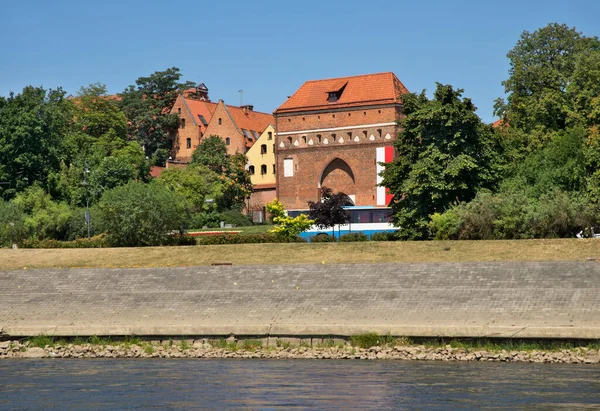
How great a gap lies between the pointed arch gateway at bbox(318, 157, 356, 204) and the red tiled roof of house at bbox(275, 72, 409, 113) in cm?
499

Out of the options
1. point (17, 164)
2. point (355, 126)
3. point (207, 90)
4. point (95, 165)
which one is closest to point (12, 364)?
point (17, 164)

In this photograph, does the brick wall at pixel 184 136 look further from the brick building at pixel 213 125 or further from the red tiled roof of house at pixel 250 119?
the red tiled roof of house at pixel 250 119

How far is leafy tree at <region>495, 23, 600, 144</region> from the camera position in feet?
222

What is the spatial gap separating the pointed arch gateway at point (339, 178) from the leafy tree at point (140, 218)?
3600 centimetres

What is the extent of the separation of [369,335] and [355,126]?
2352 inches

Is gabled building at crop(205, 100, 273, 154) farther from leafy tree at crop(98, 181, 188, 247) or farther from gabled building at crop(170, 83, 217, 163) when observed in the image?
leafy tree at crop(98, 181, 188, 247)

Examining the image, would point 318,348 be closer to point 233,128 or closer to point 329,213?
point 329,213

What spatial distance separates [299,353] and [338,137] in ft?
200

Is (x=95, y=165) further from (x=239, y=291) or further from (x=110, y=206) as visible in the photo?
(x=239, y=291)

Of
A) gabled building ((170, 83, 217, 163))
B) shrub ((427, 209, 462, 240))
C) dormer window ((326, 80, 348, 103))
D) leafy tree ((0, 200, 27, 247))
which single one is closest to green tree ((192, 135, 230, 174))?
gabled building ((170, 83, 217, 163))

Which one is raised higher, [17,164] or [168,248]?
[17,164]

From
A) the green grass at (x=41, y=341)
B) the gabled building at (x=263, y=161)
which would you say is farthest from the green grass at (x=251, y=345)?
the gabled building at (x=263, y=161)

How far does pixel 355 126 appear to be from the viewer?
86375 millimetres

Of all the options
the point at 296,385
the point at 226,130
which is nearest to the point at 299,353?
the point at 296,385
